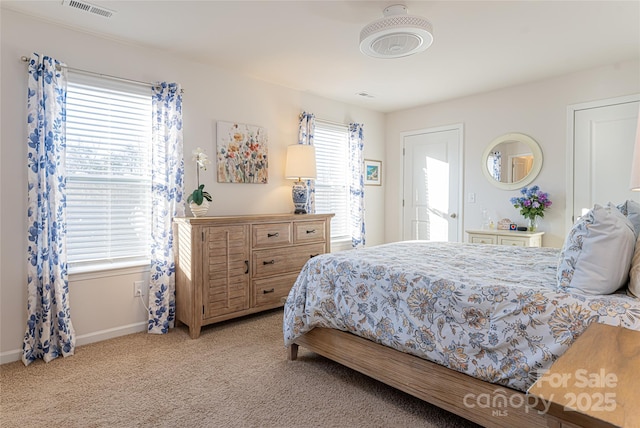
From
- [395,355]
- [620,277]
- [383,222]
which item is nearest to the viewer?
[620,277]

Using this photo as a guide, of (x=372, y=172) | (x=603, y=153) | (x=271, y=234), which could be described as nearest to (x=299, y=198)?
(x=271, y=234)

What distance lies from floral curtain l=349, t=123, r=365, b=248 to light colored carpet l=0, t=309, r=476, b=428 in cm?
233

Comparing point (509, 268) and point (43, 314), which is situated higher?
point (509, 268)

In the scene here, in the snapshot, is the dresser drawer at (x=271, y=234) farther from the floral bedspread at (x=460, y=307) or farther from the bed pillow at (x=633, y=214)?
the bed pillow at (x=633, y=214)

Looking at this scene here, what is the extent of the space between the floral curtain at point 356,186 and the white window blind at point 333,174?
0.09m

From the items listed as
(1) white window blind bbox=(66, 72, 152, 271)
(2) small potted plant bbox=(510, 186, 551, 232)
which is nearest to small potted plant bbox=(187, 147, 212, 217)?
(1) white window blind bbox=(66, 72, 152, 271)

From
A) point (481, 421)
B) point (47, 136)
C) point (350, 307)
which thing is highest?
point (47, 136)

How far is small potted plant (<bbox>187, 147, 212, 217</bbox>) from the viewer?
3328 mm

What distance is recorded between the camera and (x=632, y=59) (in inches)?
138

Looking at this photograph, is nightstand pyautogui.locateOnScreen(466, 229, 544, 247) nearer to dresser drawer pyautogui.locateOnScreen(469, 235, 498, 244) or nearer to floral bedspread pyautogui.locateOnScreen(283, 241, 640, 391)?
dresser drawer pyautogui.locateOnScreen(469, 235, 498, 244)

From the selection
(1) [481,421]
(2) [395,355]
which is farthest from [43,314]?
(1) [481,421]

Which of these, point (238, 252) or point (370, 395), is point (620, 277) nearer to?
point (370, 395)

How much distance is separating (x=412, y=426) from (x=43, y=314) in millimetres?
2708

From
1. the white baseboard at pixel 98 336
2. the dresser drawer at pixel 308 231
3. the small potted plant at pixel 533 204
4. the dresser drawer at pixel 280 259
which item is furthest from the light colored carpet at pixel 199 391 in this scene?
the small potted plant at pixel 533 204
